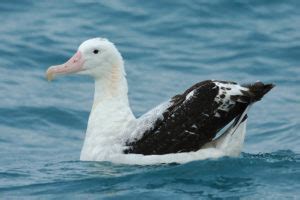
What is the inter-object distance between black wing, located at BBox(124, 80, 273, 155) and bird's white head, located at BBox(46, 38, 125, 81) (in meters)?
1.18

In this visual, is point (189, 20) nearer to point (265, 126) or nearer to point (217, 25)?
point (217, 25)

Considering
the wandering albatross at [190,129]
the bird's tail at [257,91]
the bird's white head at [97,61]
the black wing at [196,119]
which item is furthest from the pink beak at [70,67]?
the bird's tail at [257,91]

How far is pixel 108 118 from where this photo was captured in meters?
11.9

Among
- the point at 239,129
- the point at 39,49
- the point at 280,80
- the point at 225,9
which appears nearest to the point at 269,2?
the point at 225,9

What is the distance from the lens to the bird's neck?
11.6 meters

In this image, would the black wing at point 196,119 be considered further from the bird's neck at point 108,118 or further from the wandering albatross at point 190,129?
the bird's neck at point 108,118

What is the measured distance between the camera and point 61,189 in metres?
10.8

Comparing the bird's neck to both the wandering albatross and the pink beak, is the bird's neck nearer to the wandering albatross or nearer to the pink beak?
the wandering albatross

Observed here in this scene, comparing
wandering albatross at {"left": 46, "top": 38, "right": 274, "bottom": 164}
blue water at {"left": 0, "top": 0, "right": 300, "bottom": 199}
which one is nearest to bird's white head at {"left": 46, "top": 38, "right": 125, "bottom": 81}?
wandering albatross at {"left": 46, "top": 38, "right": 274, "bottom": 164}

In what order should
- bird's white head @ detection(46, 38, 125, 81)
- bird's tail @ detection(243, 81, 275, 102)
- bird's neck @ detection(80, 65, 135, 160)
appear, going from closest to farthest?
bird's tail @ detection(243, 81, 275, 102), bird's neck @ detection(80, 65, 135, 160), bird's white head @ detection(46, 38, 125, 81)

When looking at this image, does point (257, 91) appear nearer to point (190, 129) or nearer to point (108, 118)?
point (190, 129)

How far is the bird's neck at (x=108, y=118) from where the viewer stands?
11.6 meters

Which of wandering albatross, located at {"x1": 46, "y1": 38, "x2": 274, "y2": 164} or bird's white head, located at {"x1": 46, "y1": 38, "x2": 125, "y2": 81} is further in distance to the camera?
bird's white head, located at {"x1": 46, "y1": 38, "x2": 125, "y2": 81}

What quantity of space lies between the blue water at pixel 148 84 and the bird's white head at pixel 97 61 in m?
1.14
